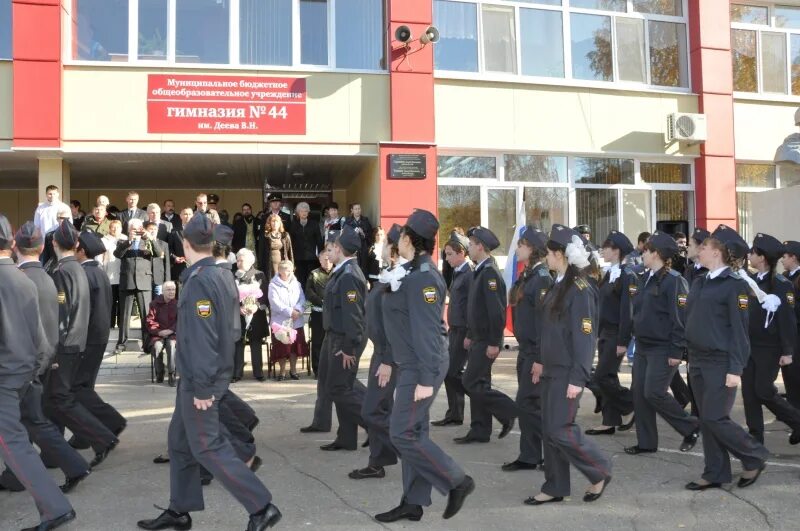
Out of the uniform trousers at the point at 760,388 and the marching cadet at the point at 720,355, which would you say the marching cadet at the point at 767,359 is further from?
the marching cadet at the point at 720,355

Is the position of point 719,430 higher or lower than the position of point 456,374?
lower

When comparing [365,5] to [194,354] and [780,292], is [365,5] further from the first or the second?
[194,354]

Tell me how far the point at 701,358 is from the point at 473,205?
31.0ft

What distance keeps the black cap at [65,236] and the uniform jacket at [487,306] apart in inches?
140

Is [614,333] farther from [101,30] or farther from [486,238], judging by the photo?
[101,30]

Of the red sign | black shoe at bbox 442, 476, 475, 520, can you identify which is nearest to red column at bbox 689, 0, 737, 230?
the red sign

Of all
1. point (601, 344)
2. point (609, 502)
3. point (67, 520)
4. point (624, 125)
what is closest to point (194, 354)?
point (67, 520)

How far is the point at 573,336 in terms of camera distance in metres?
5.40

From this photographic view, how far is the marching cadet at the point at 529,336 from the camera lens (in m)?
6.43

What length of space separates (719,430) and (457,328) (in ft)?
9.52

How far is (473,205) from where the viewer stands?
1516 cm

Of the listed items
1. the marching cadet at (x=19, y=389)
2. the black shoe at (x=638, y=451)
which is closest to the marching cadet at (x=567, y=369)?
the black shoe at (x=638, y=451)

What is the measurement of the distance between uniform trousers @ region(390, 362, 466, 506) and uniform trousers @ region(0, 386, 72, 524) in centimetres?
212

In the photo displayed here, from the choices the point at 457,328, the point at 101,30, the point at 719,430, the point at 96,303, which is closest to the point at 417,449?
the point at 719,430
